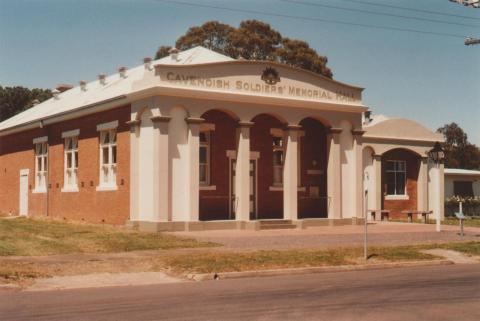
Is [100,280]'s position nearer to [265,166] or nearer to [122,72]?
[265,166]

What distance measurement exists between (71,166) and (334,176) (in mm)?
11620

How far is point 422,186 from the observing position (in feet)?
116

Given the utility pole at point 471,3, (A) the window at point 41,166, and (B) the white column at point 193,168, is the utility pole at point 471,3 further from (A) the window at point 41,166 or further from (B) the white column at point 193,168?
(A) the window at point 41,166

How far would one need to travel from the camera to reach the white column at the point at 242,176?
24.9 metres

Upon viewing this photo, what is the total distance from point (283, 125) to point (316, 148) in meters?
3.42

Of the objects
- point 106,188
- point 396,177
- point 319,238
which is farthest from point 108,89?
point 396,177

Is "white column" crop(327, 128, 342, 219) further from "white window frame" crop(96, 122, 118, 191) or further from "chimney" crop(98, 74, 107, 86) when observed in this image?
"chimney" crop(98, 74, 107, 86)

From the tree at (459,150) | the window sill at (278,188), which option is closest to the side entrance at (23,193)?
the window sill at (278,188)

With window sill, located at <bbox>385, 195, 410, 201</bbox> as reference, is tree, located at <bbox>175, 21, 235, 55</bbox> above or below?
above

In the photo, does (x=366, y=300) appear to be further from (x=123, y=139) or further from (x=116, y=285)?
(x=123, y=139)

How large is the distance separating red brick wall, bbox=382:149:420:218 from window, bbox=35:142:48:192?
16.5 metres

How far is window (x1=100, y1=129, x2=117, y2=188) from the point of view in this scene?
88.0 feet

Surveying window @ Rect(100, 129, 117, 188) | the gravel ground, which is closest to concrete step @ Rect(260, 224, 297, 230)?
the gravel ground

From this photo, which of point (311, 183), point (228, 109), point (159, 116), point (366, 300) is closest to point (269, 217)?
point (311, 183)
